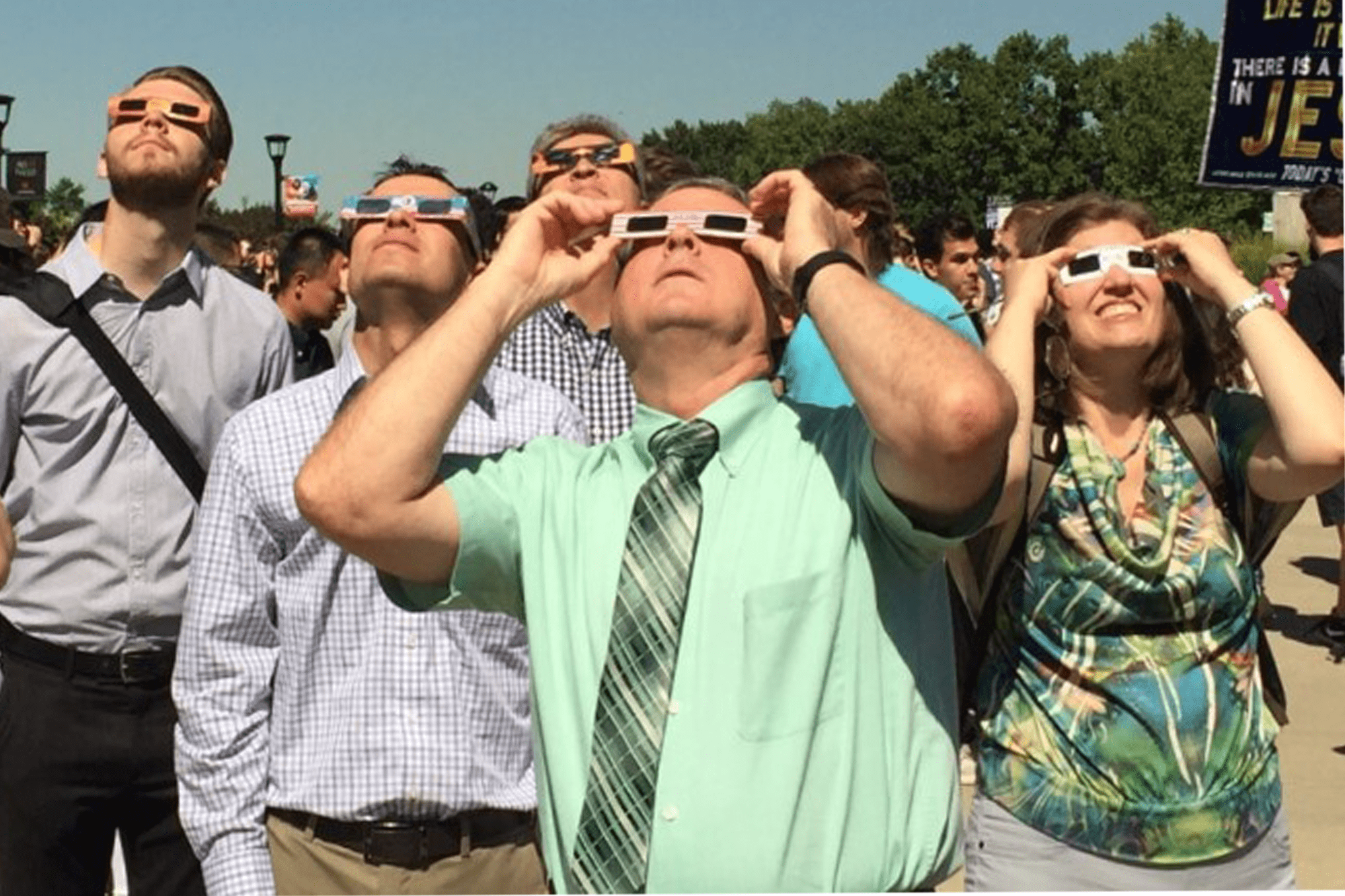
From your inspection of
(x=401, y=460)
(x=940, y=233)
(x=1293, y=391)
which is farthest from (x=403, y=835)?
(x=940, y=233)

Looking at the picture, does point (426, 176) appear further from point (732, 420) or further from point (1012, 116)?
point (1012, 116)

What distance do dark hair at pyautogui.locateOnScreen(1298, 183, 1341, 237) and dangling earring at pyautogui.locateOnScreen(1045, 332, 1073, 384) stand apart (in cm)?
659

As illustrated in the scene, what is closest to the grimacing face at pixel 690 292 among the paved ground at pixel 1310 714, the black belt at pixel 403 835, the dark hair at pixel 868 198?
the black belt at pixel 403 835

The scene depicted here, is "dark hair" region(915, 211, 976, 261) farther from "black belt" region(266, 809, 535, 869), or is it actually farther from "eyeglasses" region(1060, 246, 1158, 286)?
"black belt" region(266, 809, 535, 869)

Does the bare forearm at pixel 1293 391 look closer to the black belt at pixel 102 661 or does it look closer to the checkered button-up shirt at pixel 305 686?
the checkered button-up shirt at pixel 305 686

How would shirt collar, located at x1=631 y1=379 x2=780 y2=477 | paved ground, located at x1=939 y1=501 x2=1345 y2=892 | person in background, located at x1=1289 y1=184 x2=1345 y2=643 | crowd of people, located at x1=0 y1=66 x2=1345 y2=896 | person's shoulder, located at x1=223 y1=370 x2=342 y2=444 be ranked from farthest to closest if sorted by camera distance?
person in background, located at x1=1289 y1=184 x2=1345 y2=643 → paved ground, located at x1=939 y1=501 x2=1345 y2=892 → person's shoulder, located at x1=223 y1=370 x2=342 y2=444 → shirt collar, located at x1=631 y1=379 x2=780 y2=477 → crowd of people, located at x1=0 y1=66 x2=1345 y2=896

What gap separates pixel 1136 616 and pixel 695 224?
117 centimetres

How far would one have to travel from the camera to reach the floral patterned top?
3283mm

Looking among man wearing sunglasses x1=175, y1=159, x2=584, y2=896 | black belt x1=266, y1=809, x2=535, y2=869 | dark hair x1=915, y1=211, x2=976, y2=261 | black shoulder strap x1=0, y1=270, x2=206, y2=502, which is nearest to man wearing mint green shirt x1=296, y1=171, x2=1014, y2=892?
man wearing sunglasses x1=175, y1=159, x2=584, y2=896

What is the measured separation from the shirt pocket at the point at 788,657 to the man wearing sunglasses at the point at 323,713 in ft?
3.43

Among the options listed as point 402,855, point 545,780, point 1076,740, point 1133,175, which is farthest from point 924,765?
point 1133,175

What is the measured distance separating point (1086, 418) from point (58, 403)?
7.04ft

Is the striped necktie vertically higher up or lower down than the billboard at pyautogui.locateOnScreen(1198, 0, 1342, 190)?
lower down

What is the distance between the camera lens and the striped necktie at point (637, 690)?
2391 millimetres
